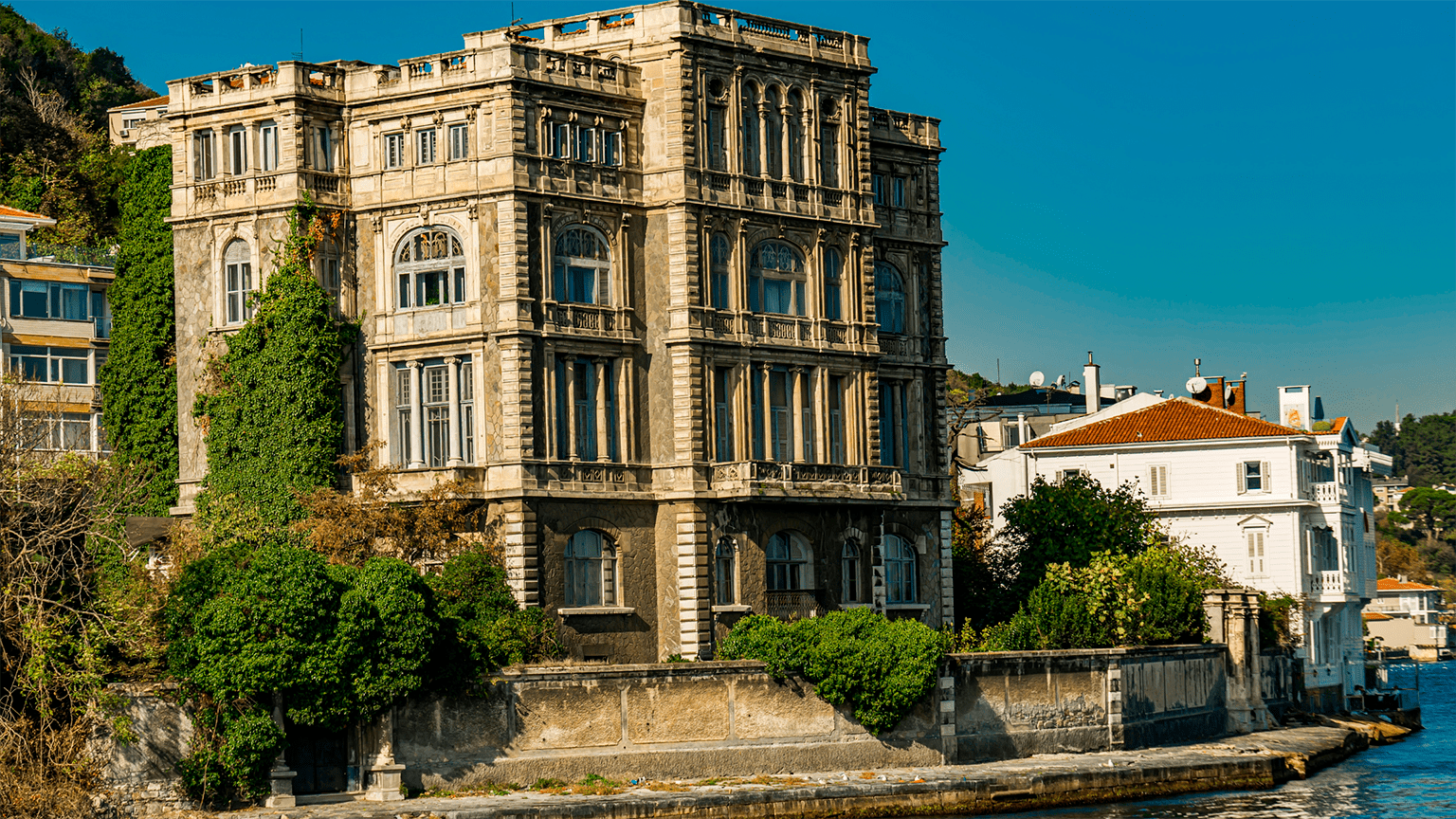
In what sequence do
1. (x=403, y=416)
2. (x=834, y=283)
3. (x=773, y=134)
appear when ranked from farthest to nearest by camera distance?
1. (x=834, y=283)
2. (x=773, y=134)
3. (x=403, y=416)

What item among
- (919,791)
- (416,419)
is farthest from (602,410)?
(919,791)

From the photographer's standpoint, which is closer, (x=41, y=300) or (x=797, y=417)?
(x=797, y=417)

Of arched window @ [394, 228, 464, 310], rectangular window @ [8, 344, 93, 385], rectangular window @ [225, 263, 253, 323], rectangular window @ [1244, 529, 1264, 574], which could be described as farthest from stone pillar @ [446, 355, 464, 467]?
rectangular window @ [1244, 529, 1264, 574]

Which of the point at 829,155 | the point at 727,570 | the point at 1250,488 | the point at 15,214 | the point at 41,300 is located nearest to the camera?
the point at 727,570

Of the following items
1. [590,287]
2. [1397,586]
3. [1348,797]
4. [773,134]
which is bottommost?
[1348,797]

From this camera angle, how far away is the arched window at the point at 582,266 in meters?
56.5

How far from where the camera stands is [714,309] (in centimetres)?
5803

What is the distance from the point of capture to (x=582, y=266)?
57.1m

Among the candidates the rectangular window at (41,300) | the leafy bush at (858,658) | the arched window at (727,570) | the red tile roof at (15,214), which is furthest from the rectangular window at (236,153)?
the leafy bush at (858,658)

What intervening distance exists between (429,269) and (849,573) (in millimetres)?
15366

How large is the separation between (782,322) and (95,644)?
921 inches

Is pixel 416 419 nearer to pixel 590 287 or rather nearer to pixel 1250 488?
pixel 590 287

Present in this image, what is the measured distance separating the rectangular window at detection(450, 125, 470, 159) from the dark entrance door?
17616 millimetres

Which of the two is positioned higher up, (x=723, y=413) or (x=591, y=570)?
(x=723, y=413)
